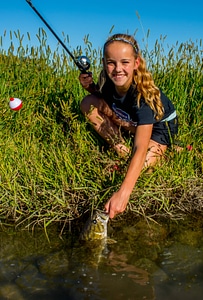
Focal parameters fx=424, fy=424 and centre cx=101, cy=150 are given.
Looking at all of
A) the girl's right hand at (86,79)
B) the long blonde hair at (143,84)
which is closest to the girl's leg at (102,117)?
the girl's right hand at (86,79)

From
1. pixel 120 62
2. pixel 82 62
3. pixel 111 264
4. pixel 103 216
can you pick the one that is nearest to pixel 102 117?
pixel 82 62

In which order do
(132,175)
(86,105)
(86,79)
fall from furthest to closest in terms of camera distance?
(86,105), (86,79), (132,175)

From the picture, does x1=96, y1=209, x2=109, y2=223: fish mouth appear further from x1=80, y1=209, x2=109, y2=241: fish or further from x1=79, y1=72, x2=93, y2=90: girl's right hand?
x1=79, y1=72, x2=93, y2=90: girl's right hand

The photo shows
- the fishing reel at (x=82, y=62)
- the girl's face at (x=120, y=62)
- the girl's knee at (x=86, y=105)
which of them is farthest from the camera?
the girl's knee at (x=86, y=105)

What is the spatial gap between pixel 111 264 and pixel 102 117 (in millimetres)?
1525

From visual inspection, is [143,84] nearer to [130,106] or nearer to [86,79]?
[130,106]

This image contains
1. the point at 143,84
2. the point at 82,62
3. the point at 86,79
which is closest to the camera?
the point at 143,84

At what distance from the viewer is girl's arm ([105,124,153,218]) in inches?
101

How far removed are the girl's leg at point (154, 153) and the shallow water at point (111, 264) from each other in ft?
1.49

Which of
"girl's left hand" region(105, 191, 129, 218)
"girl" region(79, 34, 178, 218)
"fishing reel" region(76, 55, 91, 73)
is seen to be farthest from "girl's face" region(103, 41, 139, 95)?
"girl's left hand" region(105, 191, 129, 218)

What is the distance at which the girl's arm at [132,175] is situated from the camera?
2553mm

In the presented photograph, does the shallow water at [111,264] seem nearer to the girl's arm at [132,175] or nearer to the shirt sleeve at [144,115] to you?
the girl's arm at [132,175]

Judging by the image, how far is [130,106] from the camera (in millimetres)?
3234

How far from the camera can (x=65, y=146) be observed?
327 cm
